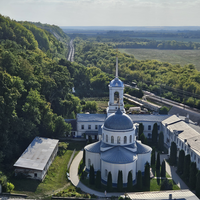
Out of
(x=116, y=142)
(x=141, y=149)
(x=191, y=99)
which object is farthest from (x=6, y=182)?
(x=191, y=99)

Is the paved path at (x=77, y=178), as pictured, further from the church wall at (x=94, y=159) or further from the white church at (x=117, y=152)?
the church wall at (x=94, y=159)

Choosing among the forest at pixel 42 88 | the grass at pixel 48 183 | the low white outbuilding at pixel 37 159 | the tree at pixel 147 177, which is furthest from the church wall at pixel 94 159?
the forest at pixel 42 88

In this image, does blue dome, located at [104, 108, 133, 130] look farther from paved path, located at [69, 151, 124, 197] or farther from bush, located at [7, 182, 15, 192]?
bush, located at [7, 182, 15, 192]

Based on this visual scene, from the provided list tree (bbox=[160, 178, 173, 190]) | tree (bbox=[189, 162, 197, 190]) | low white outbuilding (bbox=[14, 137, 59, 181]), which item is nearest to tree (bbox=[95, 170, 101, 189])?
low white outbuilding (bbox=[14, 137, 59, 181])

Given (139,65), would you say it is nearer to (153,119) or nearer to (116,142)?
(153,119)

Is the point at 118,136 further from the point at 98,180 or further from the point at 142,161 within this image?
the point at 98,180

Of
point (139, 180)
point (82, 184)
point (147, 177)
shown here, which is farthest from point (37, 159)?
point (147, 177)
